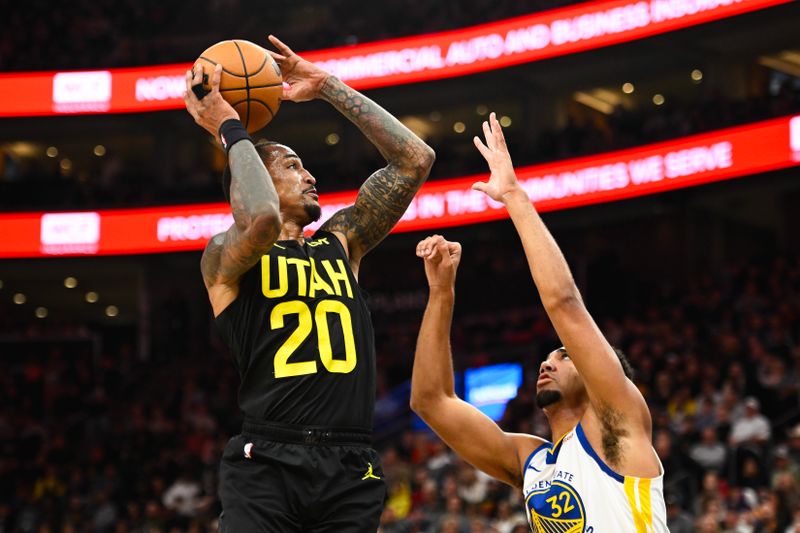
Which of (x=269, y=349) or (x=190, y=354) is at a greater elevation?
(x=269, y=349)

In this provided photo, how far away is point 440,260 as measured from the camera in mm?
4809

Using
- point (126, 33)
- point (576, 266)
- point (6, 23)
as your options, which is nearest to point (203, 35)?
point (126, 33)

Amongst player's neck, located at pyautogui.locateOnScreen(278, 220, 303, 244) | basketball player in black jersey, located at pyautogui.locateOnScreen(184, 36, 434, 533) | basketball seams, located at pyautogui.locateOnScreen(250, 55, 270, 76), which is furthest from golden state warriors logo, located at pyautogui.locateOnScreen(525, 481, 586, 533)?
basketball seams, located at pyautogui.locateOnScreen(250, 55, 270, 76)

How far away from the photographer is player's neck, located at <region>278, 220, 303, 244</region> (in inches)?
181

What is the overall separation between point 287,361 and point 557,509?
132cm

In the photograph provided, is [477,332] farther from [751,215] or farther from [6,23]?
[6,23]

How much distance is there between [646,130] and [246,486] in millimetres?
15966

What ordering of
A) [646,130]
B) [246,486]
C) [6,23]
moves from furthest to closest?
[6,23], [646,130], [246,486]

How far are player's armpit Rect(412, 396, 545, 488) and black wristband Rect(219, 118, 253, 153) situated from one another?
1.48 meters

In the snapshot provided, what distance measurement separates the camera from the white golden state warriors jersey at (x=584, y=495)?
4.43m

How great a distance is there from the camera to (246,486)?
13.3 feet

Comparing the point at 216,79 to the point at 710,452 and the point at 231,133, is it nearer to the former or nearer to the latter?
the point at 231,133

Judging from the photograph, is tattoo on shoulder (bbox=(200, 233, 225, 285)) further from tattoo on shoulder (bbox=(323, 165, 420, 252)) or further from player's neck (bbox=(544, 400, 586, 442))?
player's neck (bbox=(544, 400, 586, 442))

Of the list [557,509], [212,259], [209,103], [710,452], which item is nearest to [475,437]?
[557,509]
